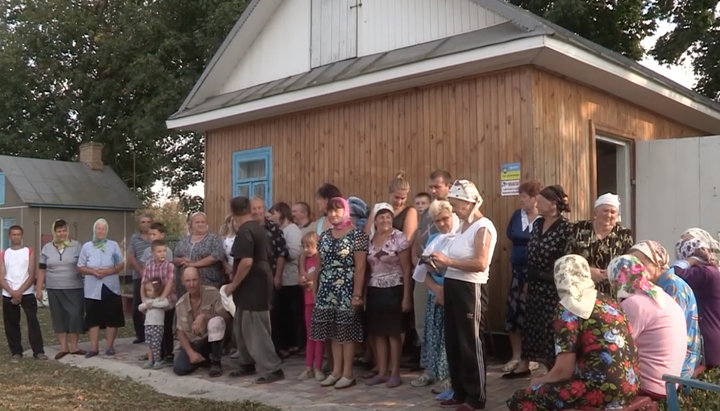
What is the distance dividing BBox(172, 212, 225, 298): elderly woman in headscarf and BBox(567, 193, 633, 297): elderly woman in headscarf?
385 centimetres

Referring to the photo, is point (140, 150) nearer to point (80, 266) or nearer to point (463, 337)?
point (80, 266)

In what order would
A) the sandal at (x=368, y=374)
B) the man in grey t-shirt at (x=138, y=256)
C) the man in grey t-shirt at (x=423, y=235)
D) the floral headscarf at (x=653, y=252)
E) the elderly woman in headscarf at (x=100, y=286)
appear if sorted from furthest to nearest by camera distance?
1. the man in grey t-shirt at (x=138, y=256)
2. the elderly woman in headscarf at (x=100, y=286)
3. the sandal at (x=368, y=374)
4. the man in grey t-shirt at (x=423, y=235)
5. the floral headscarf at (x=653, y=252)

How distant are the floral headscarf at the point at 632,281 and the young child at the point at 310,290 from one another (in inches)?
120

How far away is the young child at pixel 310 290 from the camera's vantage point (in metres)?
6.54

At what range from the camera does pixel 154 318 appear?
7660 millimetres

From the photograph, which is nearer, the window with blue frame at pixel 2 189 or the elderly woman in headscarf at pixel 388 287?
the elderly woman in headscarf at pixel 388 287

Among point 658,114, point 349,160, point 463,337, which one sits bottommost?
point 463,337

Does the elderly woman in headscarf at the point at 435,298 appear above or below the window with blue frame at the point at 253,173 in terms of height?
below

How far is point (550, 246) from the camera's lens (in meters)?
5.32

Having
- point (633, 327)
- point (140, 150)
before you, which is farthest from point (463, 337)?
point (140, 150)

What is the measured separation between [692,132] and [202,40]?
12.9 metres

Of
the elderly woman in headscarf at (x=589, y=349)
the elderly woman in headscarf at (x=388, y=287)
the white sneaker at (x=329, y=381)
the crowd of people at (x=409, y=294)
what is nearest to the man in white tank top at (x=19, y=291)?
the crowd of people at (x=409, y=294)

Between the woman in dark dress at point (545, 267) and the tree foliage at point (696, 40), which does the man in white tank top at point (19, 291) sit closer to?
the woman in dark dress at point (545, 267)

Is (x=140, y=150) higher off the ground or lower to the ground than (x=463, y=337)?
higher
